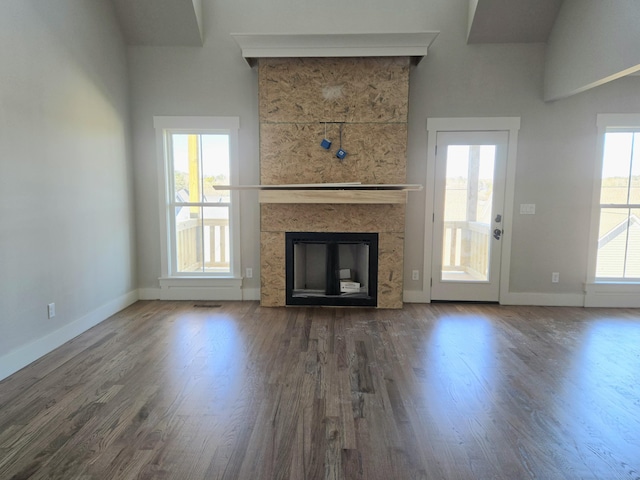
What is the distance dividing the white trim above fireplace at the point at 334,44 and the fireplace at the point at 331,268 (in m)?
1.99

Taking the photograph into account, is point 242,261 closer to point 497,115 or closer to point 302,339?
point 302,339

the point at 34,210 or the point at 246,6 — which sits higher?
the point at 246,6

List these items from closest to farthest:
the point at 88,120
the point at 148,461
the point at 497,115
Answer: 1. the point at 148,461
2. the point at 88,120
3. the point at 497,115

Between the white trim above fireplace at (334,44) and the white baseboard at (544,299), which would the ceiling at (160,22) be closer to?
the white trim above fireplace at (334,44)

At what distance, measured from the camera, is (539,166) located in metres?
4.55

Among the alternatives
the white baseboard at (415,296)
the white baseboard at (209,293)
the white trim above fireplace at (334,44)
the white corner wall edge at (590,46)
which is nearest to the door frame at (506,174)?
the white baseboard at (415,296)

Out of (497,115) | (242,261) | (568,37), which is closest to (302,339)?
(242,261)

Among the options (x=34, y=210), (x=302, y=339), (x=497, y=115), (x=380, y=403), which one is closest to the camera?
(x=380, y=403)

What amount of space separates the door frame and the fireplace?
710mm

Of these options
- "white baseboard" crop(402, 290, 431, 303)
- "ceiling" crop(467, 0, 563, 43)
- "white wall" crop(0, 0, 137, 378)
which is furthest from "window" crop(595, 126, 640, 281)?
"white wall" crop(0, 0, 137, 378)

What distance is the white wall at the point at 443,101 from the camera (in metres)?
4.39

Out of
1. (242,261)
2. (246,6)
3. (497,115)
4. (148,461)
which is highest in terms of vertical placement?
(246,6)

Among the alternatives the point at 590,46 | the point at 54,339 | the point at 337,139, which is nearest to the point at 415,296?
the point at 337,139

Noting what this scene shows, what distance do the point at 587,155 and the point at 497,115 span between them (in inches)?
45.8
